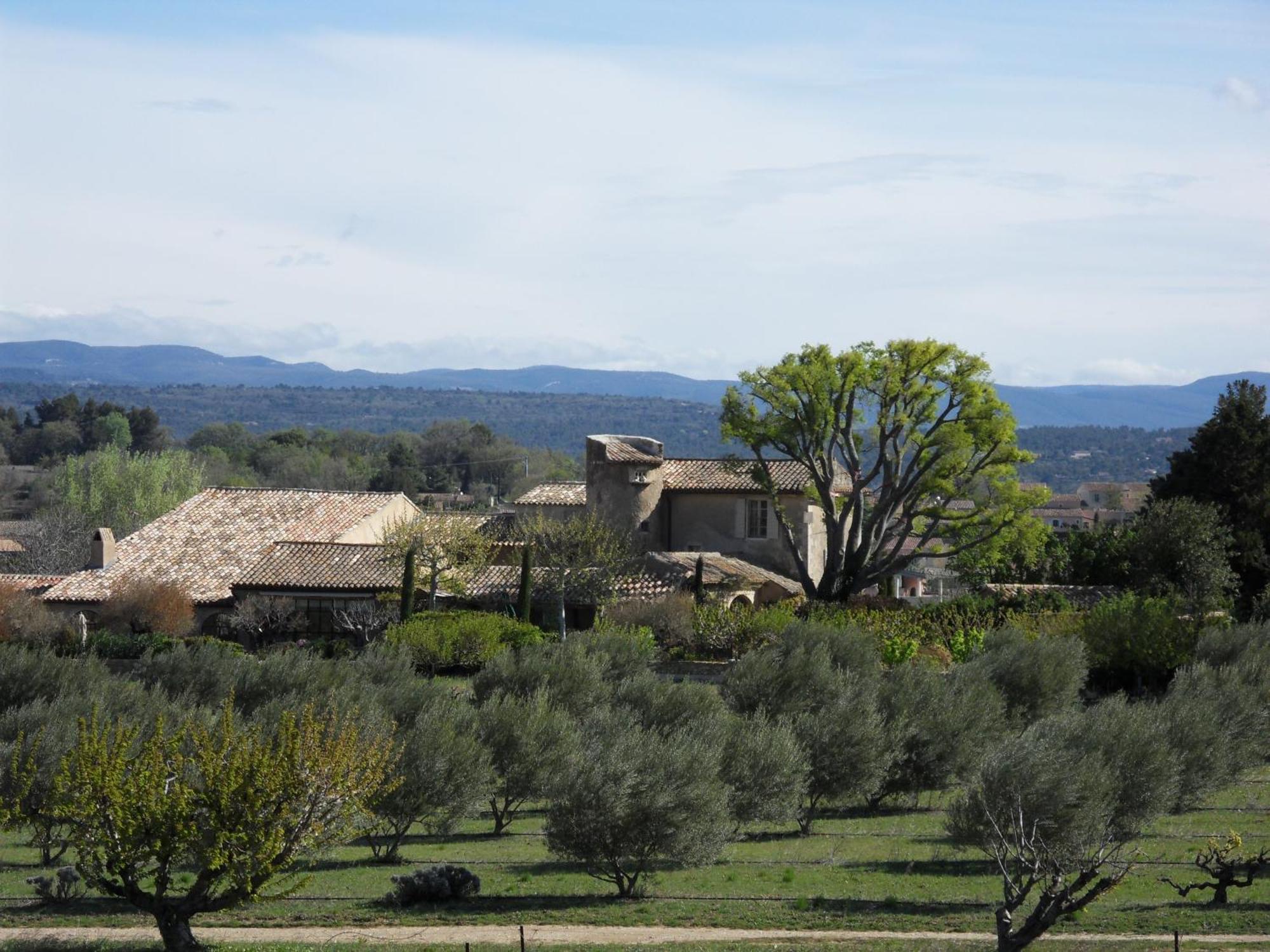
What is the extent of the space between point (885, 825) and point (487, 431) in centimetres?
11742

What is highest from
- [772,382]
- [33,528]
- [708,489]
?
[772,382]

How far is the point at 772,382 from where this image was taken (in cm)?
4794

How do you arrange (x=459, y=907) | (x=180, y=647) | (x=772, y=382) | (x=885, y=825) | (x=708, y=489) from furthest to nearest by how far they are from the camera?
(x=708, y=489)
(x=772, y=382)
(x=180, y=647)
(x=885, y=825)
(x=459, y=907)

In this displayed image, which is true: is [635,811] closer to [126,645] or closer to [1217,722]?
[1217,722]

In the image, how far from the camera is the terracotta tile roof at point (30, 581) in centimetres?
5016

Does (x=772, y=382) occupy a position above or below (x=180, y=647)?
above

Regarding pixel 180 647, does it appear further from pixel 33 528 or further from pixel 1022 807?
pixel 33 528

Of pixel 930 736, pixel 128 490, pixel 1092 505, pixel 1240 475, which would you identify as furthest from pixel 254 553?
pixel 1092 505

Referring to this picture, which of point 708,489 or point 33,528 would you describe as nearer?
point 708,489

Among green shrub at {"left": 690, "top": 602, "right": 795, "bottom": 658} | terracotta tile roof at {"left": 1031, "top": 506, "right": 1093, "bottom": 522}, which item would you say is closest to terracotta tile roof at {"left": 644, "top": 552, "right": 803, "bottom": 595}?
green shrub at {"left": 690, "top": 602, "right": 795, "bottom": 658}

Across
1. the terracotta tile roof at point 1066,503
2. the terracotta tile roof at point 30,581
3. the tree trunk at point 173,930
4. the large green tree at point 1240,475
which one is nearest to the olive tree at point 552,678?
the tree trunk at point 173,930

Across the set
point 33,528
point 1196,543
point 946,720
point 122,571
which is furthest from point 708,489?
point 33,528

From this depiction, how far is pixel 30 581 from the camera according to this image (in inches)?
2099

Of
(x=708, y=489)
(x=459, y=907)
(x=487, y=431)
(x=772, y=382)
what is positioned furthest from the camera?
(x=487, y=431)
